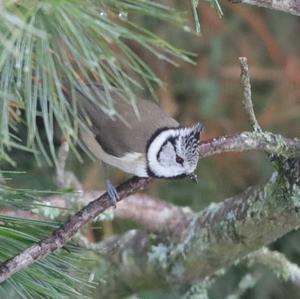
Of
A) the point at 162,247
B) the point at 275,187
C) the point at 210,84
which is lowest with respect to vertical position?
the point at 275,187

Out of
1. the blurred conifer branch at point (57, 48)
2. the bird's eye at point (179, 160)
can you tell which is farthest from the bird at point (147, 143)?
the blurred conifer branch at point (57, 48)

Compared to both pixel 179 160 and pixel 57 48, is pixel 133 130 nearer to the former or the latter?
pixel 179 160

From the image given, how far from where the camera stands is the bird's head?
139 centimetres

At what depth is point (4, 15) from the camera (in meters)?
0.71

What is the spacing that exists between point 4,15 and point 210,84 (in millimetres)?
1433

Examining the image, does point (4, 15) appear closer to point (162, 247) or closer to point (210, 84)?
point (162, 247)

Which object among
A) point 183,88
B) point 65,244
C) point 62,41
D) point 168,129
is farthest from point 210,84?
point 62,41

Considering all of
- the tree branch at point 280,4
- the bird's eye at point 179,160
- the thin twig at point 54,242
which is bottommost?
the thin twig at point 54,242

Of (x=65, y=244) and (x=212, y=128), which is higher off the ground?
(x=212, y=128)

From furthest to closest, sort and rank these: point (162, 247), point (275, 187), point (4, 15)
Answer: point (162, 247) < point (275, 187) < point (4, 15)

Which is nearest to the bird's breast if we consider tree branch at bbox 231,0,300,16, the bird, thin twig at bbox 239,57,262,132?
the bird

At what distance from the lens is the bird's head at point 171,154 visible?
1.39m

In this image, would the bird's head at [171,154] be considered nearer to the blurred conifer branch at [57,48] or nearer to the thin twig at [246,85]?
the thin twig at [246,85]

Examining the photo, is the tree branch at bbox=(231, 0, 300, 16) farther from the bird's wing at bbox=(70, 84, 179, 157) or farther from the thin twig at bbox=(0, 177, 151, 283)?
the bird's wing at bbox=(70, 84, 179, 157)
